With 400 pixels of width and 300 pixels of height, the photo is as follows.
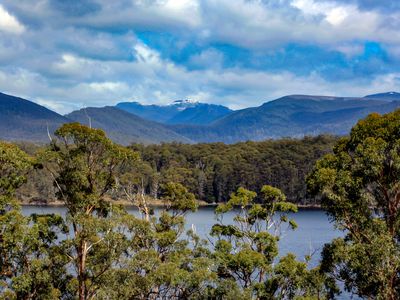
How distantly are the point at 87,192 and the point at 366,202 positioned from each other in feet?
50.4

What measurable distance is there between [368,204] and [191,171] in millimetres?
154937

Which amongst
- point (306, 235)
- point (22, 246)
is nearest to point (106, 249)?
point (22, 246)

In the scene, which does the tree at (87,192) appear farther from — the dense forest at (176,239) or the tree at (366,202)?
the tree at (366,202)

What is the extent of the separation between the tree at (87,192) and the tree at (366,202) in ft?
36.3

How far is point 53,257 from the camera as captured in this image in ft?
98.8

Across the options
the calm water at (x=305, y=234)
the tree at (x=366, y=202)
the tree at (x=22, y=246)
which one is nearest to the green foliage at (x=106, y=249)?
the tree at (x=22, y=246)

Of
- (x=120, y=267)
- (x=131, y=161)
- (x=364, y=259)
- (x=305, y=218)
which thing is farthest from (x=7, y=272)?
(x=305, y=218)

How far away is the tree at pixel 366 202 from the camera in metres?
24.2

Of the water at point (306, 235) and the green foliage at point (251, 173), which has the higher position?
the green foliage at point (251, 173)

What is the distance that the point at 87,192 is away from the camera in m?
31.5

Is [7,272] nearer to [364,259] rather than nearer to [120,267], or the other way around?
[120,267]

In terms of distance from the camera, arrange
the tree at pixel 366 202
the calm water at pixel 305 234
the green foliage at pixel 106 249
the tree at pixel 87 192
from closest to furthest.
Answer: the tree at pixel 366 202 < the green foliage at pixel 106 249 < the tree at pixel 87 192 < the calm water at pixel 305 234

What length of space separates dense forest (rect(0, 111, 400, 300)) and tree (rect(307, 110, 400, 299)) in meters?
0.05

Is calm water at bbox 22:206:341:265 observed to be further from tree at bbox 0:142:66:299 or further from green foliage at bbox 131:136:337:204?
green foliage at bbox 131:136:337:204
